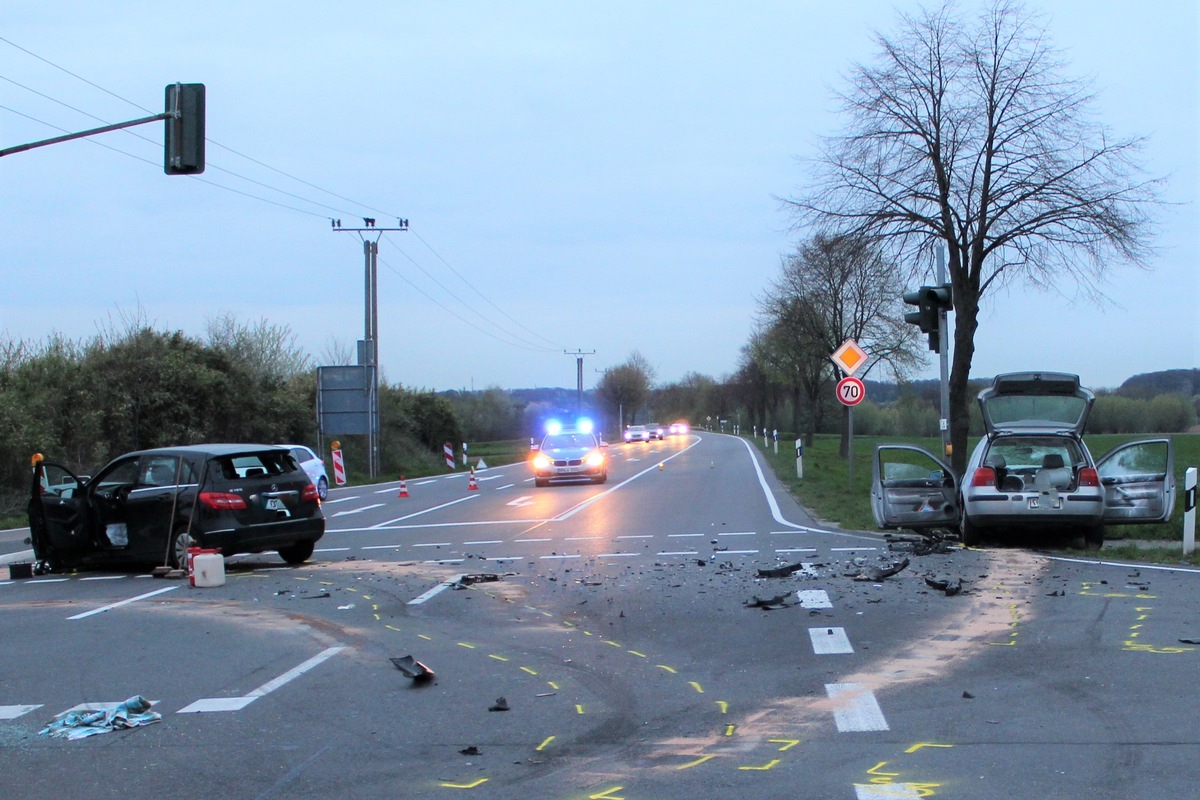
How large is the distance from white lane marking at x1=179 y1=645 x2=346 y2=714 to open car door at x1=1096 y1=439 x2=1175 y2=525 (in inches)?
392

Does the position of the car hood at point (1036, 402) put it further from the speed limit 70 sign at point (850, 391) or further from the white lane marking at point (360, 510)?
→ the white lane marking at point (360, 510)

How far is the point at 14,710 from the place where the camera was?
6.84 m

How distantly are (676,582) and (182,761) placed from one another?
20.8 feet

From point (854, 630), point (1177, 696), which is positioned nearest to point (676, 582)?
point (854, 630)

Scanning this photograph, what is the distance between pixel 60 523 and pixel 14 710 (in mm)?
7177

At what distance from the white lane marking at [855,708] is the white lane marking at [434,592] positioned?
15.8 feet

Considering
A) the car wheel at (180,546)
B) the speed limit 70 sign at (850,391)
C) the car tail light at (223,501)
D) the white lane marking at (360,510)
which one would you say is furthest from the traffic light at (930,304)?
the white lane marking at (360,510)

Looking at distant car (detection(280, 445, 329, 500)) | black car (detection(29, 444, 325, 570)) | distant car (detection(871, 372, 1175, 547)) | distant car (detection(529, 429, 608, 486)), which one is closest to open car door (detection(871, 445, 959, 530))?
distant car (detection(871, 372, 1175, 547))

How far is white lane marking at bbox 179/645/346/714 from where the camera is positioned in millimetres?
6730

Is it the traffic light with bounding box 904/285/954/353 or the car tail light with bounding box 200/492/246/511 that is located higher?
the traffic light with bounding box 904/285/954/353

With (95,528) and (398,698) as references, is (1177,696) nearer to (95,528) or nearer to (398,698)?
(398,698)

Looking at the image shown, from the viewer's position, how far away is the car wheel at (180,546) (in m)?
12.8

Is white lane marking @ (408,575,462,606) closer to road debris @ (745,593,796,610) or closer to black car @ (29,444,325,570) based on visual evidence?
black car @ (29,444,325,570)

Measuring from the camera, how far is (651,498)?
25.0m
